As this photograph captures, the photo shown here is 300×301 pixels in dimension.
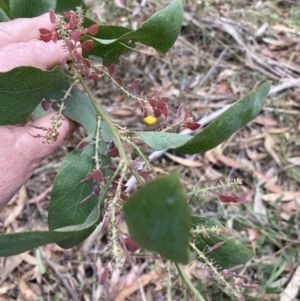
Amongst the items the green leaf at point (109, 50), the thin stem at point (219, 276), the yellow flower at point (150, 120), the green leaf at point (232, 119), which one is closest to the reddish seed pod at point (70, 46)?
the green leaf at point (109, 50)

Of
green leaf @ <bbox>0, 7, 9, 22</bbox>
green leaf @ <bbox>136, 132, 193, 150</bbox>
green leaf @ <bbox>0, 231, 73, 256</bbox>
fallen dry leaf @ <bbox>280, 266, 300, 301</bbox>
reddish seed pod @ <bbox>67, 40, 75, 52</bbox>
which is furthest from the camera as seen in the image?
fallen dry leaf @ <bbox>280, 266, 300, 301</bbox>

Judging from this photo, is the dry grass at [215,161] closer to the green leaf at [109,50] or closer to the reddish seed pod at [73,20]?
the green leaf at [109,50]

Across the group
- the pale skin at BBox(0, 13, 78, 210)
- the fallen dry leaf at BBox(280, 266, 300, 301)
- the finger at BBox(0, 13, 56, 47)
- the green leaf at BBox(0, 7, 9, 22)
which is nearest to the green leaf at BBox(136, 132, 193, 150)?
the pale skin at BBox(0, 13, 78, 210)

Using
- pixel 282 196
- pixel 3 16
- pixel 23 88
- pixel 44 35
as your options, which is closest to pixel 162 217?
pixel 23 88

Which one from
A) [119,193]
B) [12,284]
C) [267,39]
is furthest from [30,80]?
[267,39]

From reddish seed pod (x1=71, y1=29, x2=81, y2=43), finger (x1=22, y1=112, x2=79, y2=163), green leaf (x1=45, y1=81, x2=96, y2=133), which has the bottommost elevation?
finger (x1=22, y1=112, x2=79, y2=163)

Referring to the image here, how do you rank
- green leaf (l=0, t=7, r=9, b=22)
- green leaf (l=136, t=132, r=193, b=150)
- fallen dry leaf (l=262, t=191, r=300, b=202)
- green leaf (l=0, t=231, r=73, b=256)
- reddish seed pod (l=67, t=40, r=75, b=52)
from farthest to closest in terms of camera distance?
fallen dry leaf (l=262, t=191, r=300, b=202) < green leaf (l=0, t=7, r=9, b=22) < reddish seed pod (l=67, t=40, r=75, b=52) < green leaf (l=136, t=132, r=193, b=150) < green leaf (l=0, t=231, r=73, b=256)

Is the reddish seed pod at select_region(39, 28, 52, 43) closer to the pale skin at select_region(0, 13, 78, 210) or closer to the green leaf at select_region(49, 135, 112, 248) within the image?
the pale skin at select_region(0, 13, 78, 210)

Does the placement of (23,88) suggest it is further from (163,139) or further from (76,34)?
(163,139)
